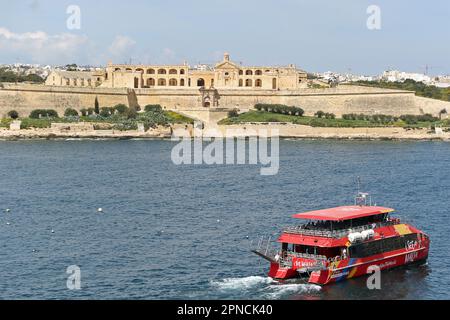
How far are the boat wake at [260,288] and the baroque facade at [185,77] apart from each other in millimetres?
60948

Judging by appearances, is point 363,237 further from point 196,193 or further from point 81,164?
point 81,164

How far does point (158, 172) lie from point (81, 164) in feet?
17.7

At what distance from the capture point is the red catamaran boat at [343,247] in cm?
1761

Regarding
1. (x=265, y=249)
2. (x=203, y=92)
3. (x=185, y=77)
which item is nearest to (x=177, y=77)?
(x=185, y=77)

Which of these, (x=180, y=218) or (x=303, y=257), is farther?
(x=180, y=218)

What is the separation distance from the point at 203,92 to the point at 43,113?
637 inches

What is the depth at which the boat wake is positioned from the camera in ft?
53.7

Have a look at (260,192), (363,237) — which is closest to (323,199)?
(260,192)

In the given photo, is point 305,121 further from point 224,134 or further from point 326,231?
point 326,231

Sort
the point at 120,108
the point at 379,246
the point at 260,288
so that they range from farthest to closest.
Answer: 1. the point at 120,108
2. the point at 379,246
3. the point at 260,288

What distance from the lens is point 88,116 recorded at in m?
69.4

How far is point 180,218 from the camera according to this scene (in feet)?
85.0

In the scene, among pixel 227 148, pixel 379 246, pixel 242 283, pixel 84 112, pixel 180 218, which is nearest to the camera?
pixel 242 283

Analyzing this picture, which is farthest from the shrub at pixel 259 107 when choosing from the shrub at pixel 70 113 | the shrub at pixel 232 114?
the shrub at pixel 70 113
